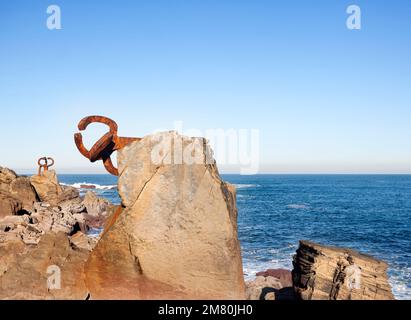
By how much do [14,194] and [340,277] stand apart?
72.0 feet

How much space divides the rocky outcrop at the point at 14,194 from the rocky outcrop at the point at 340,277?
17.9 metres

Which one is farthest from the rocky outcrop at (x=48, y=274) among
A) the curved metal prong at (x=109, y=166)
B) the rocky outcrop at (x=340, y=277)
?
the rocky outcrop at (x=340, y=277)

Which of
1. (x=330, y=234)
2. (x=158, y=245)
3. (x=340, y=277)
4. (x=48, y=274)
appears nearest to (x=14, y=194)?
(x=48, y=274)

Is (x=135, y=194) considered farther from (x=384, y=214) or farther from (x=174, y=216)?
(x=384, y=214)

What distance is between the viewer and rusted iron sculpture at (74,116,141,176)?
618 centimetres

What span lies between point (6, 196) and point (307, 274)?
1927cm

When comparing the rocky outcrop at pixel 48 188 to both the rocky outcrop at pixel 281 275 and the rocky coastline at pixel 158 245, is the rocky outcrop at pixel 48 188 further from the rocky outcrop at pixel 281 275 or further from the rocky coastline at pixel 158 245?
the rocky coastline at pixel 158 245

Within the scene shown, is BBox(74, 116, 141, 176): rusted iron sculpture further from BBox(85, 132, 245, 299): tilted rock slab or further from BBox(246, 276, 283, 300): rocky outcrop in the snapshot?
BBox(246, 276, 283, 300): rocky outcrop

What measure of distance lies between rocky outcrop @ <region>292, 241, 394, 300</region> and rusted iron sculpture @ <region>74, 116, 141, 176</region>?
485 cm

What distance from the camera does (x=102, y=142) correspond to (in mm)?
6305

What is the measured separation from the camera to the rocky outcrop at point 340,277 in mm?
7495

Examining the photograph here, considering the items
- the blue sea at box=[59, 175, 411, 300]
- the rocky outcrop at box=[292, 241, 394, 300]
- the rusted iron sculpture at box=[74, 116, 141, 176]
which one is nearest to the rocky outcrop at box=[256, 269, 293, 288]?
the blue sea at box=[59, 175, 411, 300]

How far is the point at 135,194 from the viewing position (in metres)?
6.14
